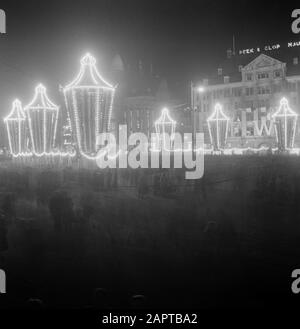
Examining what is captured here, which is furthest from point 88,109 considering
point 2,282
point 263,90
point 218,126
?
point 263,90

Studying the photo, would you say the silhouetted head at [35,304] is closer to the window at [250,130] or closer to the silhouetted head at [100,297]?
the silhouetted head at [100,297]

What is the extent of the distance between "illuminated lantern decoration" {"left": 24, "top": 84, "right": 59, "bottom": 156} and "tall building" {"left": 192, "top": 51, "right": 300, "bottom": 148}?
39100mm

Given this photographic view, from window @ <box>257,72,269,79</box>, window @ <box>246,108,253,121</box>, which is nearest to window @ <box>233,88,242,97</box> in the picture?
window @ <box>246,108,253,121</box>

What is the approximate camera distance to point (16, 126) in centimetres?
3369

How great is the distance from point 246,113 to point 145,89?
31.1 meters

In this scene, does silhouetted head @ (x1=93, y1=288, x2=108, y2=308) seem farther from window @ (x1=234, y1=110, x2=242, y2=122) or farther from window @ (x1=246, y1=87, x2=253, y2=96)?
window @ (x1=246, y1=87, x2=253, y2=96)

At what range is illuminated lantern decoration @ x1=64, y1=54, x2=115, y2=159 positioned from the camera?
21.1 m

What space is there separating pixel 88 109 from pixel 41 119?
865 cm

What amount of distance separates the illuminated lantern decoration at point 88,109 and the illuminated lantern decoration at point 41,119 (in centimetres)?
752

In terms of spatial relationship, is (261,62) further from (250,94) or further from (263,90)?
(250,94)

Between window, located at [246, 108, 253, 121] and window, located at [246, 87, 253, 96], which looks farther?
window, located at [246, 87, 253, 96]

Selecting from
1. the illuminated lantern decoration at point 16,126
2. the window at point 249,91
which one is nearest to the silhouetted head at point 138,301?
the illuminated lantern decoration at point 16,126

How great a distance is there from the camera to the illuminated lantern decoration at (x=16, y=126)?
1307 inches
